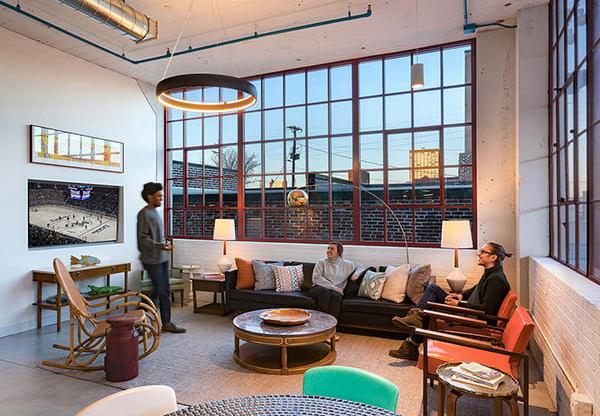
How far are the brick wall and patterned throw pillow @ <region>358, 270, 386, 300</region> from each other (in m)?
1.69

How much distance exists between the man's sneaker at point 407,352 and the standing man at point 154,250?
269cm

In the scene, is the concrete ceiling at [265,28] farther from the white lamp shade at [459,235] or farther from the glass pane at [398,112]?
the white lamp shade at [459,235]

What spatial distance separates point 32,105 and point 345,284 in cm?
492

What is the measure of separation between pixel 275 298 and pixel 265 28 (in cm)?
360

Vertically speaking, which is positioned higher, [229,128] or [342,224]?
[229,128]

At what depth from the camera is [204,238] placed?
7211 mm

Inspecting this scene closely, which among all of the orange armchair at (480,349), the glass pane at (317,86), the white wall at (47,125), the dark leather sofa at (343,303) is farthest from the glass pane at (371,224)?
the white wall at (47,125)

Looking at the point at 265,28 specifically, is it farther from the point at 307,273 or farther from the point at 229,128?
the point at 307,273

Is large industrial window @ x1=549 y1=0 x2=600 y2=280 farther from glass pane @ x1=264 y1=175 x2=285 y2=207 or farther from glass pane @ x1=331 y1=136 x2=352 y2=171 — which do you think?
glass pane @ x1=264 y1=175 x2=285 y2=207

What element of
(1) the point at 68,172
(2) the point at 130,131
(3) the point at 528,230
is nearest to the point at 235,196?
(2) the point at 130,131

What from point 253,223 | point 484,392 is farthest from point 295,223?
point 484,392

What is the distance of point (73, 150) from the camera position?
19.3 feet

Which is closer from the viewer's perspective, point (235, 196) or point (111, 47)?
point (111, 47)

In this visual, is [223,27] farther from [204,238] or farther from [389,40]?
[204,238]
